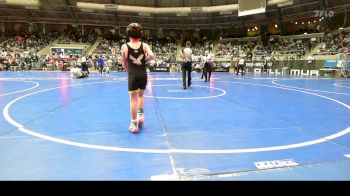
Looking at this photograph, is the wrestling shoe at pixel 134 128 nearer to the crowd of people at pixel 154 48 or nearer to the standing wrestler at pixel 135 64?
the standing wrestler at pixel 135 64

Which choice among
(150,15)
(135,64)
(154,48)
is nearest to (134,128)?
(135,64)

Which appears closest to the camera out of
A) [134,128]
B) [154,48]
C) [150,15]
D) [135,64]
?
[134,128]

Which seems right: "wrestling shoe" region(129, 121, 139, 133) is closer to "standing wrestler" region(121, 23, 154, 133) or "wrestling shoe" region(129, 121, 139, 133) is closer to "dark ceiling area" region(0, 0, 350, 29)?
"standing wrestler" region(121, 23, 154, 133)

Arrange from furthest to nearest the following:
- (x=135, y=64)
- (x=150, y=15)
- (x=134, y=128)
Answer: (x=150, y=15) → (x=135, y=64) → (x=134, y=128)

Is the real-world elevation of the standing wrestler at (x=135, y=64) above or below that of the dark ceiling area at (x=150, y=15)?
below

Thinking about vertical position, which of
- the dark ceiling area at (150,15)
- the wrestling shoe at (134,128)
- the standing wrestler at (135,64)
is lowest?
the wrestling shoe at (134,128)

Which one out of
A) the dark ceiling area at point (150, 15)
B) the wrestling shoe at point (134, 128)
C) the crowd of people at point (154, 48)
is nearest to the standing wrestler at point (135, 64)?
the wrestling shoe at point (134, 128)

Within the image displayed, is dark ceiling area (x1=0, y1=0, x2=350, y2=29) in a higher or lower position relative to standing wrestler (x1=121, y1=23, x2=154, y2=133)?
→ higher

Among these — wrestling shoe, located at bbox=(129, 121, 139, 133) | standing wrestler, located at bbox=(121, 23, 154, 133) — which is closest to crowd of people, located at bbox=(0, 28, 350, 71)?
standing wrestler, located at bbox=(121, 23, 154, 133)

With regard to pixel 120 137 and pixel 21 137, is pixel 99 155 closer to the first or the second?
pixel 120 137

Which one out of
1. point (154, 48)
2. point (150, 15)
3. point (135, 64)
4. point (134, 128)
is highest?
point (150, 15)

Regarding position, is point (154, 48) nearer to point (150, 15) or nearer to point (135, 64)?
point (150, 15)

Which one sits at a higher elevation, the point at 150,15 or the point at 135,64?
the point at 150,15

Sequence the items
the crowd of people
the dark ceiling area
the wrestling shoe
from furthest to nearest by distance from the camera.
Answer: the dark ceiling area < the crowd of people < the wrestling shoe
